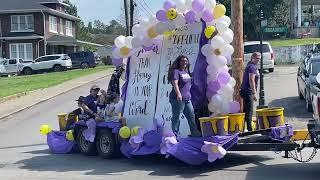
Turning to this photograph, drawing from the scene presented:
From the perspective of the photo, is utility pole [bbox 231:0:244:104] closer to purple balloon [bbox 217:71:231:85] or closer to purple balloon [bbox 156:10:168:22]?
purple balloon [bbox 217:71:231:85]

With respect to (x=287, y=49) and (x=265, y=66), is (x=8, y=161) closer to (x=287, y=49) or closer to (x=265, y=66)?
(x=265, y=66)

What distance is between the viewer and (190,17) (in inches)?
469

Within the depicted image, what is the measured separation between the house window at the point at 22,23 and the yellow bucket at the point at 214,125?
54370mm

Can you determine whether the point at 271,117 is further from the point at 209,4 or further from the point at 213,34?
the point at 209,4

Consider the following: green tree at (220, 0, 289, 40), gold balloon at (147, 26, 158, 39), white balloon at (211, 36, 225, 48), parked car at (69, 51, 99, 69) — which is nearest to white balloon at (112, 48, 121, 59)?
gold balloon at (147, 26, 158, 39)

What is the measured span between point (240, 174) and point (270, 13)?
168ft

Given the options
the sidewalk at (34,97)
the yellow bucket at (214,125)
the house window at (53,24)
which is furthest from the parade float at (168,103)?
the house window at (53,24)

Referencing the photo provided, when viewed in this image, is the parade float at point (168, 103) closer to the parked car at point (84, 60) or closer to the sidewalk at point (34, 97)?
the sidewalk at point (34, 97)

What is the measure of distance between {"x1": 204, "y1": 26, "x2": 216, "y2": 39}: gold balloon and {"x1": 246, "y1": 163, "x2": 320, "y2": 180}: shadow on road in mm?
2723

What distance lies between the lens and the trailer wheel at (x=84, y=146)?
13.3 m

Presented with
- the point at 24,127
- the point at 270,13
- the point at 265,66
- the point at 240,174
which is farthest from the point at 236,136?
the point at 270,13

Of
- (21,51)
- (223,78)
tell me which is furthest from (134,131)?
(21,51)

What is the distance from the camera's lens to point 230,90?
11914 mm

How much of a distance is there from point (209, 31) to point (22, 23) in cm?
5383
